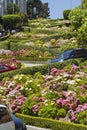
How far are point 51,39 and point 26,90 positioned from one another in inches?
1546

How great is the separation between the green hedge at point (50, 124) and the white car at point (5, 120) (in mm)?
4037

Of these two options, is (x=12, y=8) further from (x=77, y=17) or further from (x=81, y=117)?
(x=81, y=117)

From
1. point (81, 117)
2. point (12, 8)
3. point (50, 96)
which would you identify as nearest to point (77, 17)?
point (50, 96)

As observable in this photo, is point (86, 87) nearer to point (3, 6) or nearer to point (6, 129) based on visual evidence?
point (6, 129)

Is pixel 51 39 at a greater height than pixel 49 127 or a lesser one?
lesser

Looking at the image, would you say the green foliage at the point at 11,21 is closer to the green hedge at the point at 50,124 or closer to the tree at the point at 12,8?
the tree at the point at 12,8

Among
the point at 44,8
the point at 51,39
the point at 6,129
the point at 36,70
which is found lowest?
the point at 44,8

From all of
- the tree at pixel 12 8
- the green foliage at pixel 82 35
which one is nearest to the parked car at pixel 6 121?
the green foliage at pixel 82 35

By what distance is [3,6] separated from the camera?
5443 inches

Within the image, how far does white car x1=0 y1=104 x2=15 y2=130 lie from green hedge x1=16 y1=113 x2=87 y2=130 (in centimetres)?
404

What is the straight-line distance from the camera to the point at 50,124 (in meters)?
17.6

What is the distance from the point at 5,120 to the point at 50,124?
5167mm

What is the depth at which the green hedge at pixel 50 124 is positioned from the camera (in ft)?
54.5

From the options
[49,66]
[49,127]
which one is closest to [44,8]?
[49,66]
